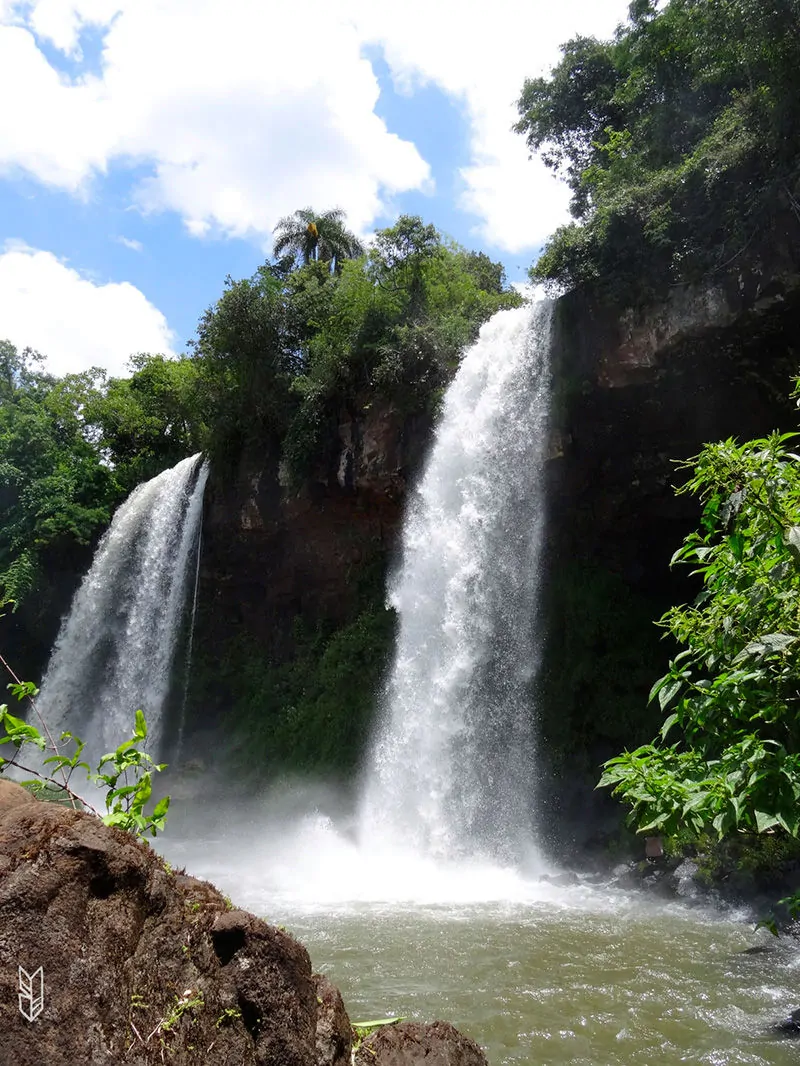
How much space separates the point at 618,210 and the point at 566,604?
21.4 ft

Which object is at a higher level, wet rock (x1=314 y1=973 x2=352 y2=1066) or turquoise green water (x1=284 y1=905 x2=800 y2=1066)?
wet rock (x1=314 y1=973 x2=352 y2=1066)

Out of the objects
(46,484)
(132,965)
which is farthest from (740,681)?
(46,484)

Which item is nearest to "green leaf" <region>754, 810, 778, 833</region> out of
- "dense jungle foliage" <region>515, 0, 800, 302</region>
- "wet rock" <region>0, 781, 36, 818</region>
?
"wet rock" <region>0, 781, 36, 818</region>

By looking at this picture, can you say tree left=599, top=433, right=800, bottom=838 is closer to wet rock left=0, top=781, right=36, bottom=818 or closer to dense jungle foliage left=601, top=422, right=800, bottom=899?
dense jungle foliage left=601, top=422, right=800, bottom=899

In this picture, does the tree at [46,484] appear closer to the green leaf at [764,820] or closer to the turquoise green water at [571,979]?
the turquoise green water at [571,979]

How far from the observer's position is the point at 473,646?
42.5 ft

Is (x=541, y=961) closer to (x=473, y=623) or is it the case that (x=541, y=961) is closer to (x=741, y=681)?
(x=741, y=681)

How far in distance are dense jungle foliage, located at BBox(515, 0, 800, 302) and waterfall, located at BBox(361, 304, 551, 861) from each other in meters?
1.73

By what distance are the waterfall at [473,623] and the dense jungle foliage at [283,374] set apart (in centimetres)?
165

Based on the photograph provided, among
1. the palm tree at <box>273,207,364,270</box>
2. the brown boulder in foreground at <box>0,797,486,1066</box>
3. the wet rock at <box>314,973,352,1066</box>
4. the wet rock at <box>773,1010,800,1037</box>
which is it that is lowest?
the wet rock at <box>773,1010,800,1037</box>

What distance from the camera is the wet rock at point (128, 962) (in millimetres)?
2207

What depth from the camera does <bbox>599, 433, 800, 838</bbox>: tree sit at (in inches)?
99.0

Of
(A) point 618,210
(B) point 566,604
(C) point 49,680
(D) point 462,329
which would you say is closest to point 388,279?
(D) point 462,329

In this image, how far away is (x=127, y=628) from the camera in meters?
19.7
